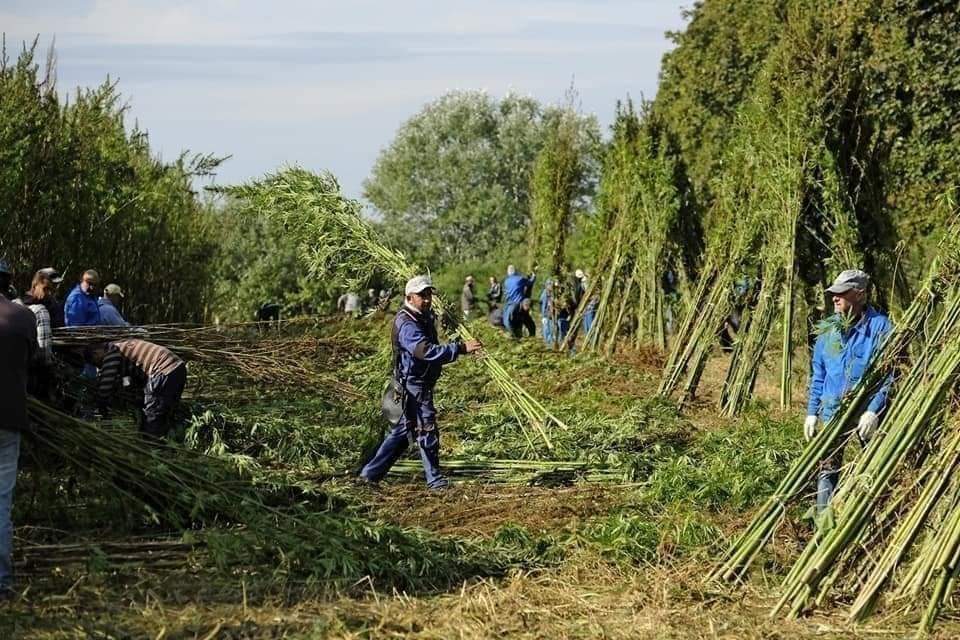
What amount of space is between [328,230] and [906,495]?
25.5 ft

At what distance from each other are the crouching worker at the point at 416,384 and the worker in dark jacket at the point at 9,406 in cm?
369

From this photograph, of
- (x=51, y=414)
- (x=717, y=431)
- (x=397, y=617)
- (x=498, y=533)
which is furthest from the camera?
(x=717, y=431)

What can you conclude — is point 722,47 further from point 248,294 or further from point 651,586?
point 651,586

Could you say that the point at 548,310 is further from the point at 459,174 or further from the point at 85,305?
the point at 459,174

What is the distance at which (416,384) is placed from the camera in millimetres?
10562

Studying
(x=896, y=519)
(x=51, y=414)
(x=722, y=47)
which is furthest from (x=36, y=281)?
(x=722, y=47)

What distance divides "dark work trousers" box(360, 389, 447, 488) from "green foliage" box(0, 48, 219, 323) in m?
6.60

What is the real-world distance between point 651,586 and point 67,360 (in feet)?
18.8

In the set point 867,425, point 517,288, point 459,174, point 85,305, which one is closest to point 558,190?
point 517,288

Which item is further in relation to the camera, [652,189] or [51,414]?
[652,189]

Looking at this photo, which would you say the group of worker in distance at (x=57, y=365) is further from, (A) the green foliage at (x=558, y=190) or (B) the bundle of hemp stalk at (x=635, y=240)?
(A) the green foliage at (x=558, y=190)

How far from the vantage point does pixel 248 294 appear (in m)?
35.9

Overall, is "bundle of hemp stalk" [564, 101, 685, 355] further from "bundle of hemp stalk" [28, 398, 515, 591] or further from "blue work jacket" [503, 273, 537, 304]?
"bundle of hemp stalk" [28, 398, 515, 591]

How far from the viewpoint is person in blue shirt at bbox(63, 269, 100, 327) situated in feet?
43.3
